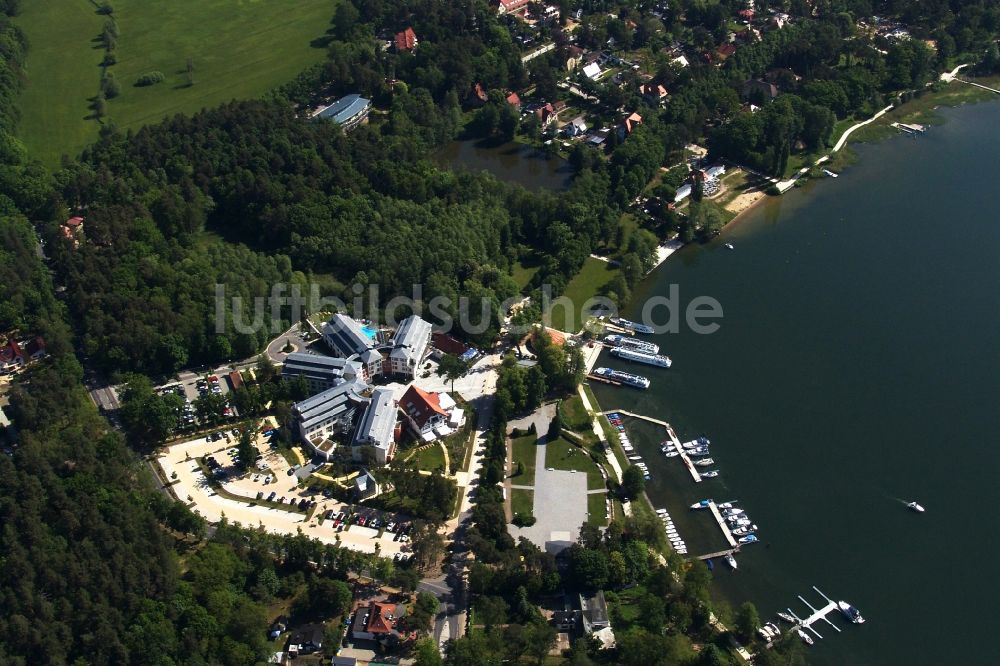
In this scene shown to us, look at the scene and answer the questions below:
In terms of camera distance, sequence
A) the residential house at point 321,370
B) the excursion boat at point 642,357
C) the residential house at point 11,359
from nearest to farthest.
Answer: the residential house at point 321,370 → the residential house at point 11,359 → the excursion boat at point 642,357

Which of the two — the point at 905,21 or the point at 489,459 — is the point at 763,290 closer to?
the point at 489,459

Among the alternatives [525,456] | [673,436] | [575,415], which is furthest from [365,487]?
[673,436]

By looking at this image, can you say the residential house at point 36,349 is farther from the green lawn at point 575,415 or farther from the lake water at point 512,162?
the lake water at point 512,162

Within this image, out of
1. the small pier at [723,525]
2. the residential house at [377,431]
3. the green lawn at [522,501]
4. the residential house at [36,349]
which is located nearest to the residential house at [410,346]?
the residential house at [377,431]

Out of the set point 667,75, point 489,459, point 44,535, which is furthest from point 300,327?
point 667,75

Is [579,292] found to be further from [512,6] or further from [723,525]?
[512,6]

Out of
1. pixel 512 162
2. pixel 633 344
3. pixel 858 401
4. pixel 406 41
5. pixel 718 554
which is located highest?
pixel 406 41
